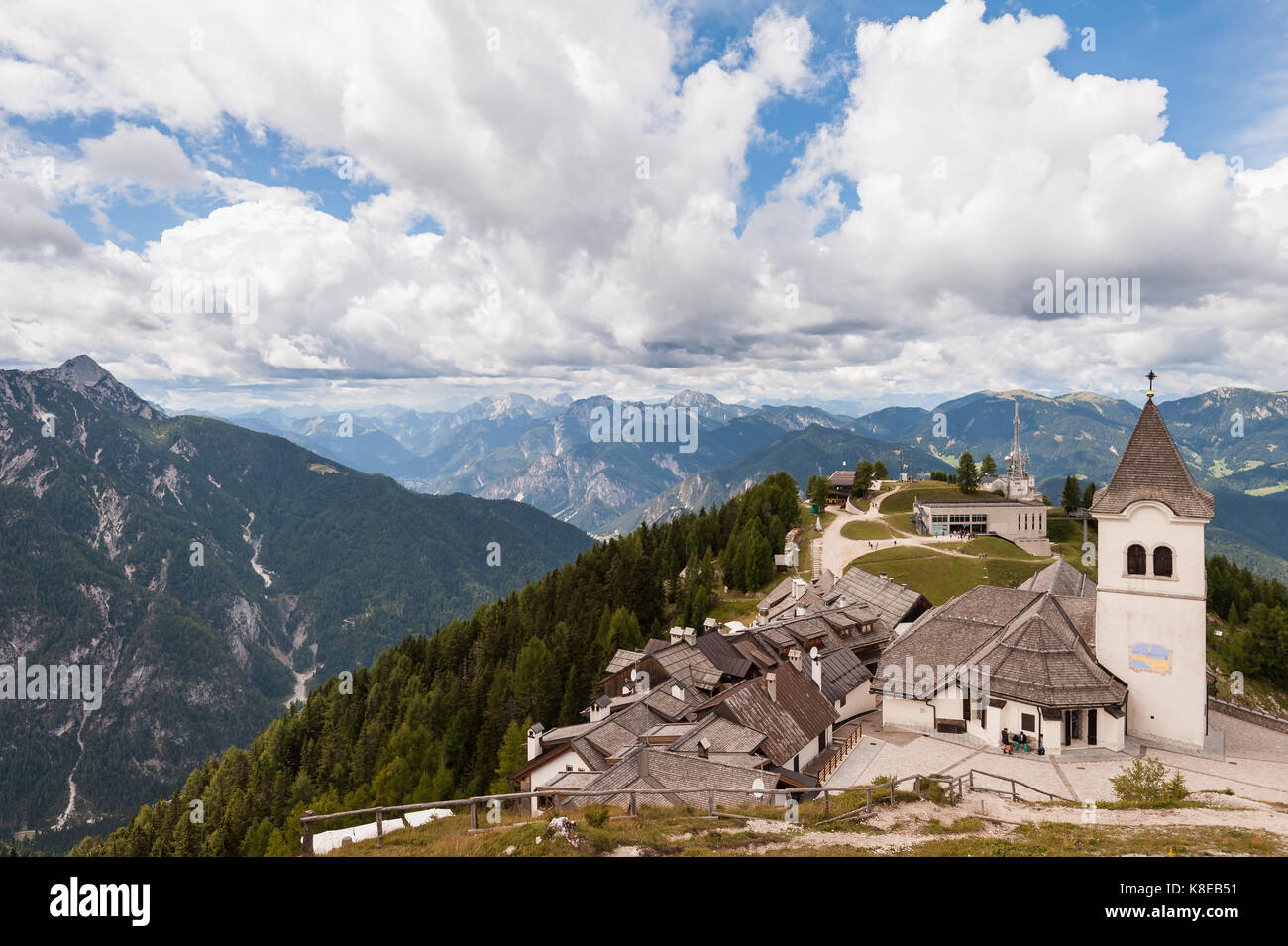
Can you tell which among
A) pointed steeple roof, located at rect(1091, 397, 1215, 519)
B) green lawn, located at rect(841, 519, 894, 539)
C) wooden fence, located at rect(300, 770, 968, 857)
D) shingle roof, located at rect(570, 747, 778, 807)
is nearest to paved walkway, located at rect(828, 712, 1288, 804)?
wooden fence, located at rect(300, 770, 968, 857)

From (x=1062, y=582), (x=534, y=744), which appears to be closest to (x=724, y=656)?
(x=534, y=744)

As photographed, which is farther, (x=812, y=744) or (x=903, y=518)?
(x=903, y=518)

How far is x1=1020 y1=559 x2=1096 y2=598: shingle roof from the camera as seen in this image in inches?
2382

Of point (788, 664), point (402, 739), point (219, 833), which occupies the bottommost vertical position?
point (219, 833)

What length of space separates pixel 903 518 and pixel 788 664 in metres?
93.1

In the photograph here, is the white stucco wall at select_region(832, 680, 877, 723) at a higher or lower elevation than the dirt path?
lower

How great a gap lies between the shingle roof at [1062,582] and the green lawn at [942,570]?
21800 millimetres

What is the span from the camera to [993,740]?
39.9 meters

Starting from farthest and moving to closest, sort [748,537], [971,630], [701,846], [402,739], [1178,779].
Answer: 1. [748,537]
2. [402,739]
3. [971,630]
4. [1178,779]
5. [701,846]

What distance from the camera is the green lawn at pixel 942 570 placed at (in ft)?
301

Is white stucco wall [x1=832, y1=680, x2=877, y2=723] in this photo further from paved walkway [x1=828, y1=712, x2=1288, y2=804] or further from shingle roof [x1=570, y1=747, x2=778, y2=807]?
shingle roof [x1=570, y1=747, x2=778, y2=807]

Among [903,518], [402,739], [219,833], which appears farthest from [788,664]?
[903,518]

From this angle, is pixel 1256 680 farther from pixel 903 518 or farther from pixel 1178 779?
pixel 1178 779

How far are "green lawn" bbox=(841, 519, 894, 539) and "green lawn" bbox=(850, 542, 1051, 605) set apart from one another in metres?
13.0
